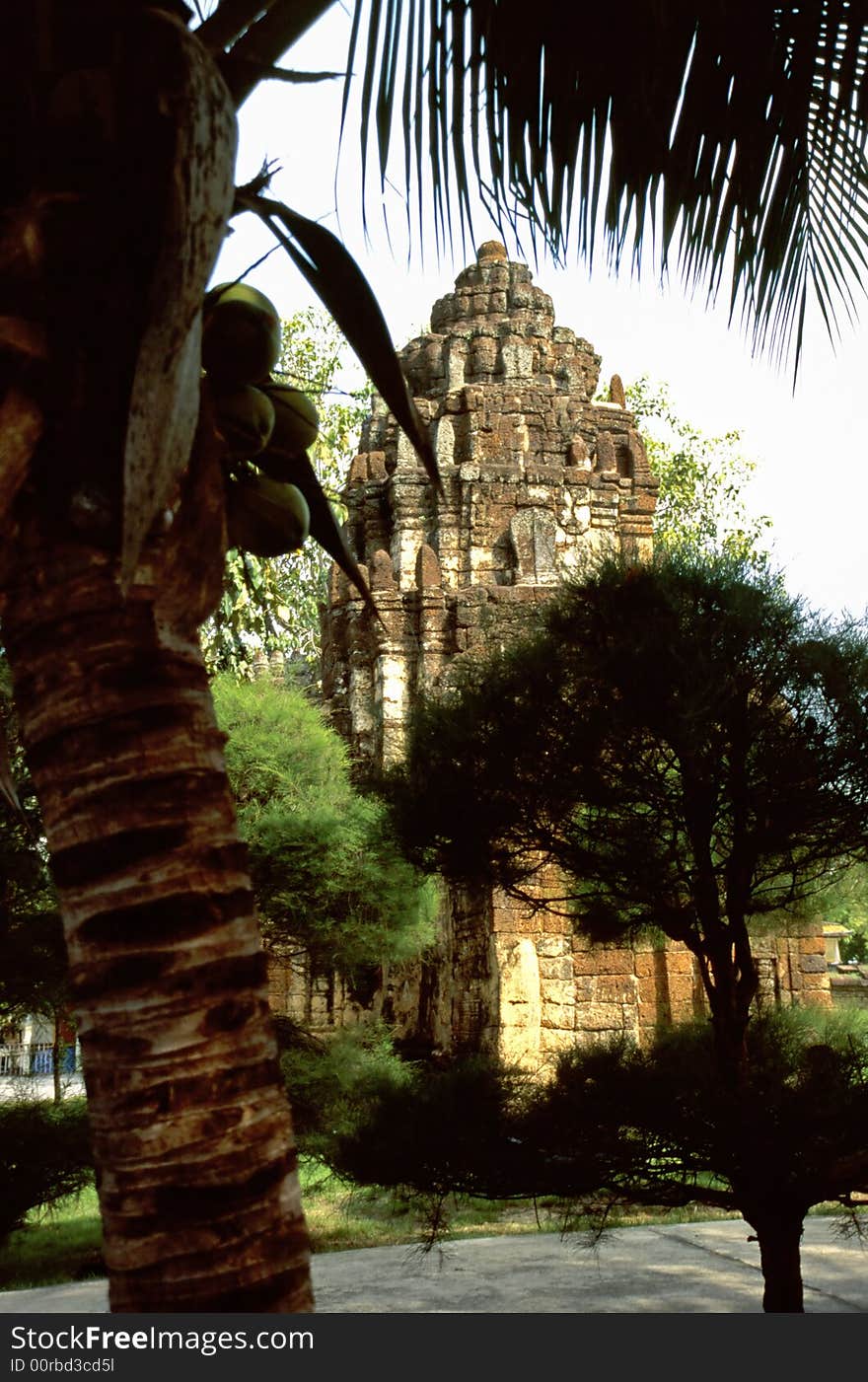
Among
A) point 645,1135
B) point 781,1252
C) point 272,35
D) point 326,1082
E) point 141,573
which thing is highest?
point 272,35

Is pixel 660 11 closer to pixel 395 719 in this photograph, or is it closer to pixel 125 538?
pixel 125 538

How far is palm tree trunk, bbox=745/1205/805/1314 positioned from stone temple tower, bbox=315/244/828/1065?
5.60 meters

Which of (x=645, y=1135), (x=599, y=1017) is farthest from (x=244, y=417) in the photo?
(x=599, y=1017)

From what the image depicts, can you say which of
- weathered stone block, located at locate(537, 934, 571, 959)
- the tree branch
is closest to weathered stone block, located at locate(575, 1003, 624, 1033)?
weathered stone block, located at locate(537, 934, 571, 959)

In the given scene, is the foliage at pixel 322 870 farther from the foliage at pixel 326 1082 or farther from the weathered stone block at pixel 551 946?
the weathered stone block at pixel 551 946

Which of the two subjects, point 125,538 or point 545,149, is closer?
point 125,538

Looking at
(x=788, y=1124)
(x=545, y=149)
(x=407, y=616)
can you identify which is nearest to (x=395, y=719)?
(x=407, y=616)

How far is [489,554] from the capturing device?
48.5ft

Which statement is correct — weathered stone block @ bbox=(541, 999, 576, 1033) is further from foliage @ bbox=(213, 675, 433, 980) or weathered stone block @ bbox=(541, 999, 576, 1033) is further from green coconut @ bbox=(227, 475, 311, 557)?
green coconut @ bbox=(227, 475, 311, 557)

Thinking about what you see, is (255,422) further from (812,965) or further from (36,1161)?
(812,965)

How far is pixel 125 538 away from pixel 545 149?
74.8 inches

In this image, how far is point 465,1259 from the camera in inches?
288

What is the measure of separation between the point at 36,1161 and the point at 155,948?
254 inches

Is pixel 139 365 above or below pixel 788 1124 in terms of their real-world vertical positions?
above
